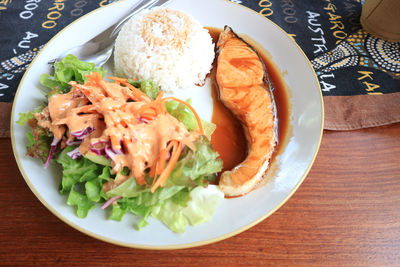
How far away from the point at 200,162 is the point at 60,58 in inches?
57.1

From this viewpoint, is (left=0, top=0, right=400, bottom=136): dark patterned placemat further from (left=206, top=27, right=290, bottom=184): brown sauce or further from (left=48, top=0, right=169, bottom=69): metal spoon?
(left=48, top=0, right=169, bottom=69): metal spoon

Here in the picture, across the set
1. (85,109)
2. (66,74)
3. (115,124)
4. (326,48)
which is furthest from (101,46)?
(326,48)

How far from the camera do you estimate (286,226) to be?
1.85 m

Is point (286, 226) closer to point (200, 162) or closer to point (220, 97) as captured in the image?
point (200, 162)

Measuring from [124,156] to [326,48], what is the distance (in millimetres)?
2099

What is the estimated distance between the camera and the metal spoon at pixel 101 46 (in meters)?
2.42

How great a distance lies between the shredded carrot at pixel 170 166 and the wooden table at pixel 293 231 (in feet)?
1.46

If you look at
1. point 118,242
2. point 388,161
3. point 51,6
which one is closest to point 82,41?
point 51,6

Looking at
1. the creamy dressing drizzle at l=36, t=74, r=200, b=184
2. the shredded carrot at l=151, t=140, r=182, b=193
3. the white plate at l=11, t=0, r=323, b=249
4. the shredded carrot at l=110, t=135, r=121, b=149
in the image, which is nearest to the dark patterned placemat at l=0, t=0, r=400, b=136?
the white plate at l=11, t=0, r=323, b=249

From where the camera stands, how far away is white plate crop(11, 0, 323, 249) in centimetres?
167

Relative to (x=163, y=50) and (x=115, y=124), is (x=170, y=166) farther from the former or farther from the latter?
(x=163, y=50)

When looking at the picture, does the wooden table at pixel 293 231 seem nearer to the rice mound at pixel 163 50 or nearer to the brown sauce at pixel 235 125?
the brown sauce at pixel 235 125

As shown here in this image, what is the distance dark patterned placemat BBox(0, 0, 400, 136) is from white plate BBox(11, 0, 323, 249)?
0.24 meters

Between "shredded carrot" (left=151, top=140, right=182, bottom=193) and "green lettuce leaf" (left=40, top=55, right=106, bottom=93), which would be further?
"green lettuce leaf" (left=40, top=55, right=106, bottom=93)
